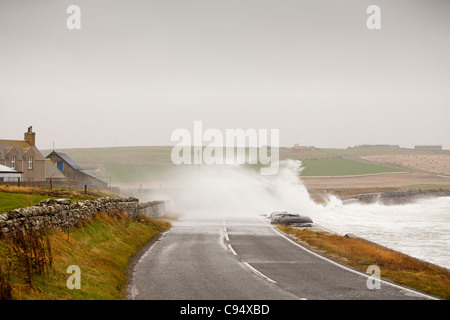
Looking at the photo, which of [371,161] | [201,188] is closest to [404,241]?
[201,188]

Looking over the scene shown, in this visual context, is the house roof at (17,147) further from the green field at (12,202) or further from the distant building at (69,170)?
the green field at (12,202)

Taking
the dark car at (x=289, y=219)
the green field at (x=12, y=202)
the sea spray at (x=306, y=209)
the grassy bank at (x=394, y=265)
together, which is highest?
the green field at (x=12, y=202)

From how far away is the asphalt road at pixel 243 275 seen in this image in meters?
13.4

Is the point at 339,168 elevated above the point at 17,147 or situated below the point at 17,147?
below

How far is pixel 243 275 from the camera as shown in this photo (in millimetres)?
16438

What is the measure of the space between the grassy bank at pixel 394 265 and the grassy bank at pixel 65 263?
30.4ft

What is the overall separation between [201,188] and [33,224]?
3083 inches

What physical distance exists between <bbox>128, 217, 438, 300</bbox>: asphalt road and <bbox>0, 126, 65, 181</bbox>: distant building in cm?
5372

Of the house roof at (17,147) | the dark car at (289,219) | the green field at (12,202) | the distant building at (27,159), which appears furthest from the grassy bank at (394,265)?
the house roof at (17,147)

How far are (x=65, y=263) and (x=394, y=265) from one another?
13.3 meters

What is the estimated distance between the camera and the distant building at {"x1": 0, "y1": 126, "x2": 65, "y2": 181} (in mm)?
71188

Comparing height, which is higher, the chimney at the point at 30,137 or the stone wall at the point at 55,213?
the chimney at the point at 30,137

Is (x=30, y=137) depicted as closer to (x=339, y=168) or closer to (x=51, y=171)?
(x=51, y=171)

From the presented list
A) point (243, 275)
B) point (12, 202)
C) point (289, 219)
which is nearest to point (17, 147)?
point (289, 219)
